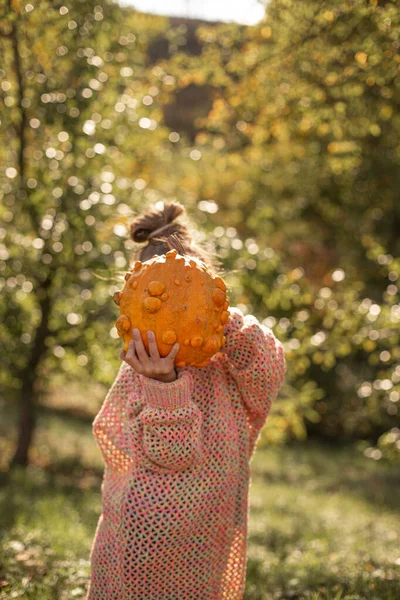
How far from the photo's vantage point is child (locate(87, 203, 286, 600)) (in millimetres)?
2191

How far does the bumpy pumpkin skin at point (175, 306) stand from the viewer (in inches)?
85.0

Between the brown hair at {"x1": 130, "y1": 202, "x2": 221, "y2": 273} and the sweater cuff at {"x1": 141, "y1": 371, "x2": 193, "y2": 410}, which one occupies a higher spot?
the brown hair at {"x1": 130, "y1": 202, "x2": 221, "y2": 273}

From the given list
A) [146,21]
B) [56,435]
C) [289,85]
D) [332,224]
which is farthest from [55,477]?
[332,224]

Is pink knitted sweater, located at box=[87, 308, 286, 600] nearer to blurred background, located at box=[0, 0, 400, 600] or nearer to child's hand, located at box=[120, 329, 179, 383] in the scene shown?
child's hand, located at box=[120, 329, 179, 383]

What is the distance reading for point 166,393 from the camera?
2.15 metres

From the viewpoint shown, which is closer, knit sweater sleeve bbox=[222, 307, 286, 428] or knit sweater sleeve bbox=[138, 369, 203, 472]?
knit sweater sleeve bbox=[138, 369, 203, 472]

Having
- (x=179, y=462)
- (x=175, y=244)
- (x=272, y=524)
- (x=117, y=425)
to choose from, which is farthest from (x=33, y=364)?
(x=179, y=462)

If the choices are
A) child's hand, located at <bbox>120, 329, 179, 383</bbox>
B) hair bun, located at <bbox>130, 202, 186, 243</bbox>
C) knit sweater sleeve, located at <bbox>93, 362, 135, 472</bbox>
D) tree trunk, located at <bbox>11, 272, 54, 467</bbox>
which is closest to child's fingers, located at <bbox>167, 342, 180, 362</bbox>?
child's hand, located at <bbox>120, 329, 179, 383</bbox>

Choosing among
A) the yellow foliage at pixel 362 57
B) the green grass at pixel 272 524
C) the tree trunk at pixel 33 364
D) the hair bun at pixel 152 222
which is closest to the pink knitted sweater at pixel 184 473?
the hair bun at pixel 152 222

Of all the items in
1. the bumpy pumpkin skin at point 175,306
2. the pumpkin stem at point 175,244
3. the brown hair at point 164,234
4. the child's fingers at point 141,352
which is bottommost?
the child's fingers at point 141,352

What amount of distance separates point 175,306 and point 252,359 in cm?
45

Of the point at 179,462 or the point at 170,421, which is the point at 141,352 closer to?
the point at 170,421

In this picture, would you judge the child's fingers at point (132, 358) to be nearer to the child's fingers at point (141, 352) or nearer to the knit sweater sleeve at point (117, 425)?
the child's fingers at point (141, 352)

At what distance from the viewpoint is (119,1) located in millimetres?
5355
